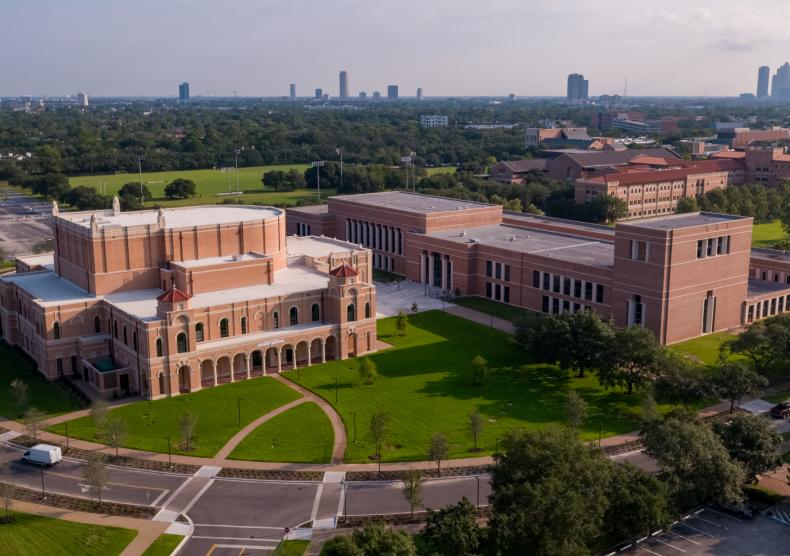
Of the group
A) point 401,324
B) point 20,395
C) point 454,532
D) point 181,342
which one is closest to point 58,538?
point 20,395

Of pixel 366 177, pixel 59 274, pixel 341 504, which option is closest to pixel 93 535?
pixel 341 504

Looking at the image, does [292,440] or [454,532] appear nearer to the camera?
[454,532]

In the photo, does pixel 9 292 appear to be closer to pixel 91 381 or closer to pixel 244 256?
pixel 91 381

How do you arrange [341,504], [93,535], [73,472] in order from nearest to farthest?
[93,535]
[341,504]
[73,472]

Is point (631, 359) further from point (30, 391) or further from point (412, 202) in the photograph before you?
point (412, 202)

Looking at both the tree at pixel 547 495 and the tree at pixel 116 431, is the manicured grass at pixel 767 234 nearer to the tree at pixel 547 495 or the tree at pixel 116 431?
the tree at pixel 547 495

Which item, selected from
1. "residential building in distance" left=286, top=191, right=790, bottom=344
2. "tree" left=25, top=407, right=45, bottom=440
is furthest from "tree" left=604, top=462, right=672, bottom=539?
"tree" left=25, top=407, right=45, bottom=440
